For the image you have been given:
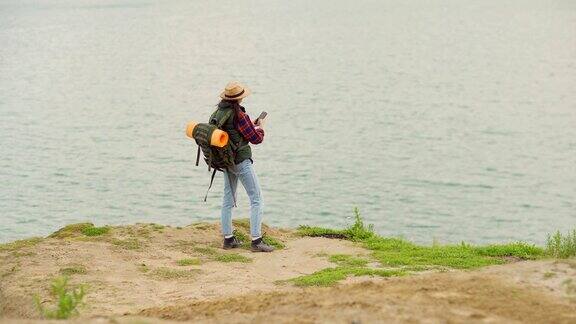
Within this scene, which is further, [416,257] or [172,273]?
[416,257]

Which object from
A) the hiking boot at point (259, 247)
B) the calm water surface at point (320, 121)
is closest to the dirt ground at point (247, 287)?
the hiking boot at point (259, 247)

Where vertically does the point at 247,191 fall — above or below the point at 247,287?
above

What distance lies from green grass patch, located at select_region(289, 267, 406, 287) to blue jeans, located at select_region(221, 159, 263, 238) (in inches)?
75.1

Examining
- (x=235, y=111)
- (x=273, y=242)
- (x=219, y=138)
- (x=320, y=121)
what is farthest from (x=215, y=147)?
(x=320, y=121)

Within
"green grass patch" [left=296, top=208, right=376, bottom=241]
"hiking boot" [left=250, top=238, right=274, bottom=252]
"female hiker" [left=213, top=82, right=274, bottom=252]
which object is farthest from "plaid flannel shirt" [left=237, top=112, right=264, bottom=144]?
"green grass patch" [left=296, top=208, right=376, bottom=241]

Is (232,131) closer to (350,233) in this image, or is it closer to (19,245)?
(350,233)

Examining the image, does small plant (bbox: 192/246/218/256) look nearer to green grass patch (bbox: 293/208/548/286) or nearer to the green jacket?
the green jacket

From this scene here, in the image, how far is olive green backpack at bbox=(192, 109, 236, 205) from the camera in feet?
43.6

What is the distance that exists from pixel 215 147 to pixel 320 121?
2836 centimetres

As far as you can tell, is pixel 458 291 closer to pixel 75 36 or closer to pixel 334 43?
pixel 334 43

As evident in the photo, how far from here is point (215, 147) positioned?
44.3 feet

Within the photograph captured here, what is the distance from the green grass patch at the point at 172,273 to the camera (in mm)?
12812

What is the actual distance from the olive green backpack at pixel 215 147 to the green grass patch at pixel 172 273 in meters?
1.47

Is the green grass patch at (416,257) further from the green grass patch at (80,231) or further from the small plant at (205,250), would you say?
the green grass patch at (80,231)
